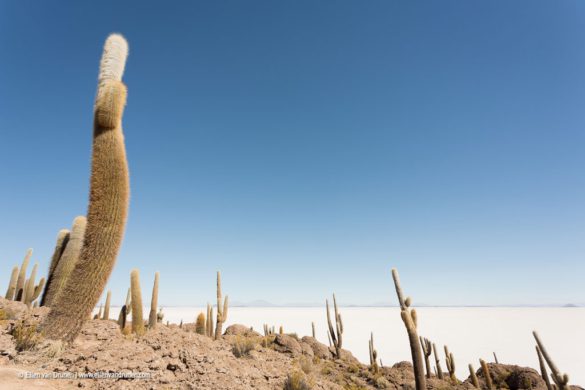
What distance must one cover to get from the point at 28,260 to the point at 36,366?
12.3 metres

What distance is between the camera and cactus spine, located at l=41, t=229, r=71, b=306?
12316 millimetres

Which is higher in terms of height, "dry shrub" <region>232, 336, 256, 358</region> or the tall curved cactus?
the tall curved cactus

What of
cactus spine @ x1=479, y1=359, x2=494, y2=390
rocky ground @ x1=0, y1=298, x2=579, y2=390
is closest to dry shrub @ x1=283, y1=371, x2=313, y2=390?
rocky ground @ x1=0, y1=298, x2=579, y2=390

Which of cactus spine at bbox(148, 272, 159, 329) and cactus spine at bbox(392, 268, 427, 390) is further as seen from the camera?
cactus spine at bbox(148, 272, 159, 329)

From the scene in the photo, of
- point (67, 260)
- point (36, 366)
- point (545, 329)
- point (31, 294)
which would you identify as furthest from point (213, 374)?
point (545, 329)

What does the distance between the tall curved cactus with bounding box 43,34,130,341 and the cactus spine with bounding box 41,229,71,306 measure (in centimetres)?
669

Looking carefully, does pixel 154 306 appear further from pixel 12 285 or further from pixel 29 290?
pixel 12 285

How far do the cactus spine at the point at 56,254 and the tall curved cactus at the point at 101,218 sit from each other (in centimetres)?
669

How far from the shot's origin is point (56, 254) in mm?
13188

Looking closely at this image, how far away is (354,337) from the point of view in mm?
35188

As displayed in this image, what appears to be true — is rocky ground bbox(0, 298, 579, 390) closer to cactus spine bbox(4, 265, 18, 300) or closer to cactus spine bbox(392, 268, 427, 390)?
cactus spine bbox(392, 268, 427, 390)

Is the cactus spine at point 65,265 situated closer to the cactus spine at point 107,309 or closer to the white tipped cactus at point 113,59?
the cactus spine at point 107,309

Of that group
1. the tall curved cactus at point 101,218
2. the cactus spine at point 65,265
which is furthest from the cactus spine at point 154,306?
the tall curved cactus at point 101,218

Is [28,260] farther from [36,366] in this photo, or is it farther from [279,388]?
[279,388]
